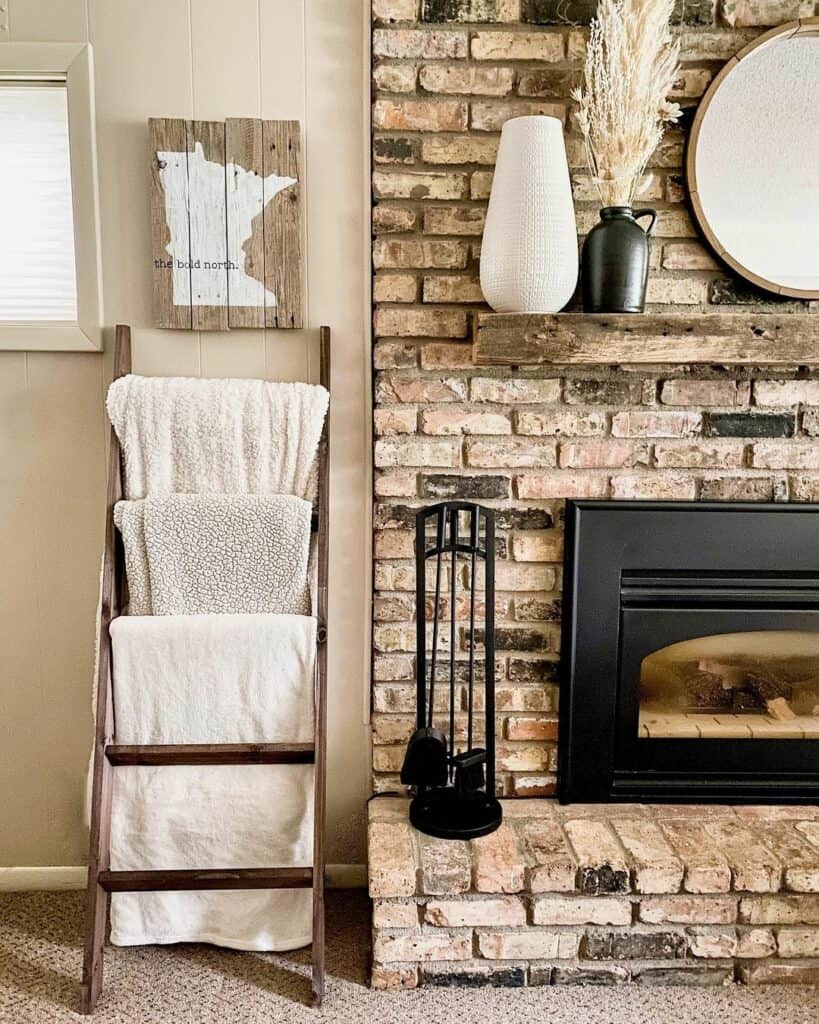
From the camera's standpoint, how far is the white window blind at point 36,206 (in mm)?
1750

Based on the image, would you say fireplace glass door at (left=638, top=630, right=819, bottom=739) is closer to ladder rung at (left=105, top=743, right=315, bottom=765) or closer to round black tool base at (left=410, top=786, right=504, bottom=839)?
round black tool base at (left=410, top=786, right=504, bottom=839)

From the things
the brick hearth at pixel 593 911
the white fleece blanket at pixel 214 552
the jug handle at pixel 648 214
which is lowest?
the brick hearth at pixel 593 911

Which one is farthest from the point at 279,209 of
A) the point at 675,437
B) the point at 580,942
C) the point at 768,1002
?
the point at 768,1002

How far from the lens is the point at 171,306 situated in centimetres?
179

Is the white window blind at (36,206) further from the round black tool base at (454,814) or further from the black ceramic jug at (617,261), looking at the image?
the round black tool base at (454,814)

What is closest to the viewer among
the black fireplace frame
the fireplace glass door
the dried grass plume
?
the dried grass plume

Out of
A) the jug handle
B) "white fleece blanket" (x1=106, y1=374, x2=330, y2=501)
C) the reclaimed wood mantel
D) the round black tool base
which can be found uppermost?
the jug handle

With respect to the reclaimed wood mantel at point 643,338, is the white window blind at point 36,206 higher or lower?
higher

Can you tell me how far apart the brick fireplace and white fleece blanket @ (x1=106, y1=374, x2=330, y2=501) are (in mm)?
169

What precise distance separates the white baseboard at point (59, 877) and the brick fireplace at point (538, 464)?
0.81 ft

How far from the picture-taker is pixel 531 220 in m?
1.61

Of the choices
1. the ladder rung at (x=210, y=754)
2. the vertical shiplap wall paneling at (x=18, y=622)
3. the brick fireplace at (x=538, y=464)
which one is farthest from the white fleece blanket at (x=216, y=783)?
the vertical shiplap wall paneling at (x=18, y=622)

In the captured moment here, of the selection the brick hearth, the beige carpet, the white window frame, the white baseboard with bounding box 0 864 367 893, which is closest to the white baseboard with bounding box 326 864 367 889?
the white baseboard with bounding box 0 864 367 893

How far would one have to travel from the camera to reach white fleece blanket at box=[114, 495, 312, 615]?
5.58ft
